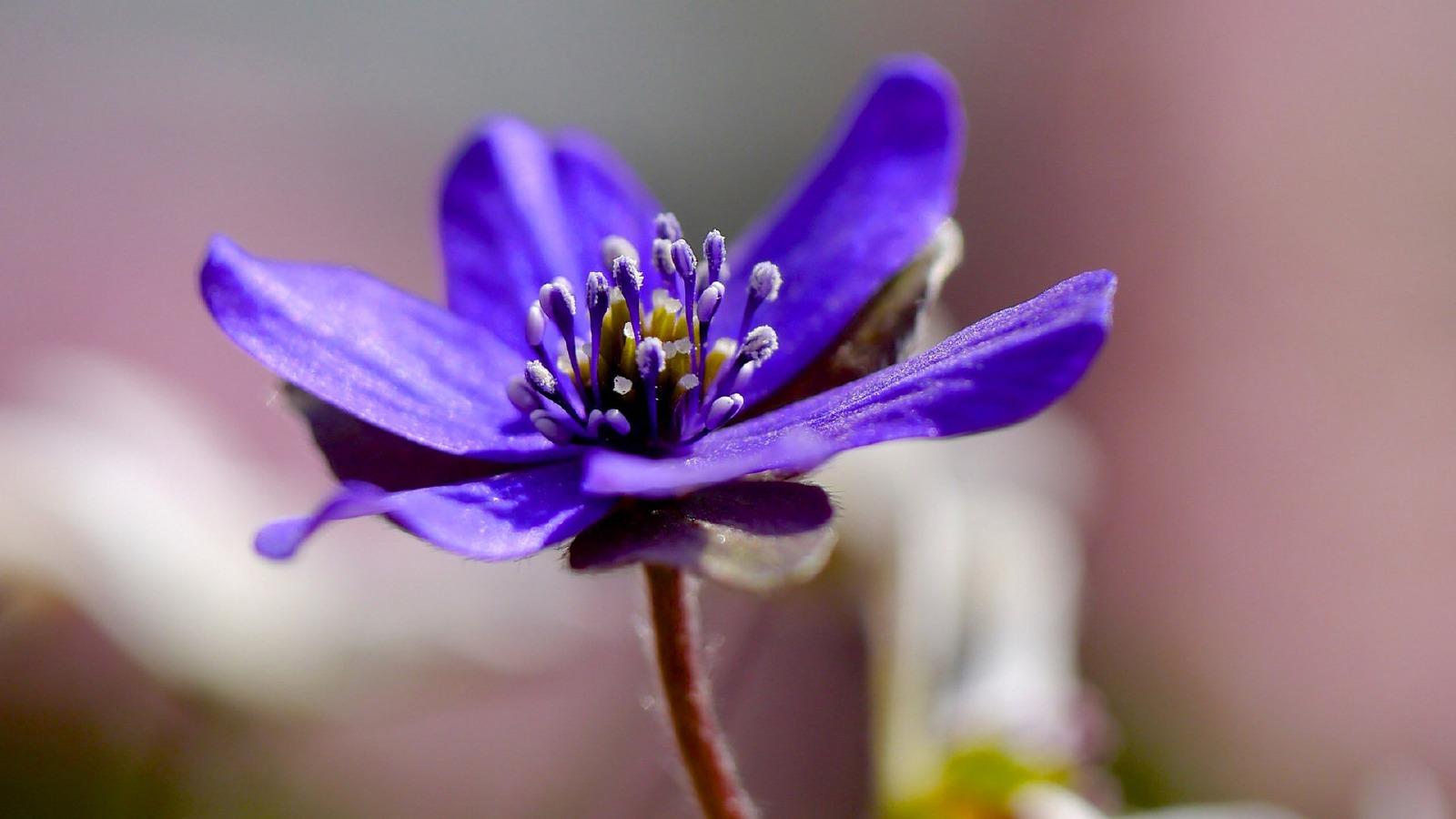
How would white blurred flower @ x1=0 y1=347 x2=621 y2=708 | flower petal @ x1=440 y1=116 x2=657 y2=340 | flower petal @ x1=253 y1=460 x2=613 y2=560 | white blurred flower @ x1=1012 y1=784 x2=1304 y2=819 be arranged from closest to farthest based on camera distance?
flower petal @ x1=253 y1=460 x2=613 y2=560
flower petal @ x1=440 y1=116 x2=657 y2=340
white blurred flower @ x1=1012 y1=784 x2=1304 y2=819
white blurred flower @ x1=0 y1=347 x2=621 y2=708

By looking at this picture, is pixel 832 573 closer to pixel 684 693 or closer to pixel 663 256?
pixel 663 256

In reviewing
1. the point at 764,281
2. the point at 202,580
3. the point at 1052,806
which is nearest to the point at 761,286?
the point at 764,281

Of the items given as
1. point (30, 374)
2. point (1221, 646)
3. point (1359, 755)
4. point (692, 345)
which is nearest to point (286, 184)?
point (30, 374)

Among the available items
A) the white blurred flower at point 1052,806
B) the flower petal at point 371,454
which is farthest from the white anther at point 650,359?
the white blurred flower at point 1052,806

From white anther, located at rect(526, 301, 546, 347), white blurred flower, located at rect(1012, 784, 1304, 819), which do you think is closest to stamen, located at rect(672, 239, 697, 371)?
white anther, located at rect(526, 301, 546, 347)

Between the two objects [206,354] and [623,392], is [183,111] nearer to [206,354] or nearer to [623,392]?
[206,354]

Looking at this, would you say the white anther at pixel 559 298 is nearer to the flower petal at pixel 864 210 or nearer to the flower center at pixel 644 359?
the flower center at pixel 644 359

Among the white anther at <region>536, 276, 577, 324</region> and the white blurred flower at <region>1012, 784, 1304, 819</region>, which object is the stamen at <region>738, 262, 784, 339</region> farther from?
the white blurred flower at <region>1012, 784, 1304, 819</region>
